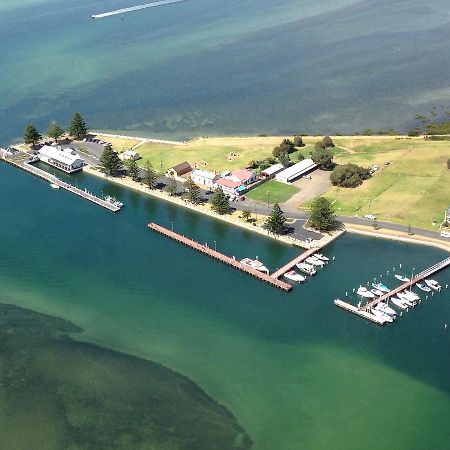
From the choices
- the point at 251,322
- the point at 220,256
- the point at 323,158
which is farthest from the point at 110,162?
the point at 251,322

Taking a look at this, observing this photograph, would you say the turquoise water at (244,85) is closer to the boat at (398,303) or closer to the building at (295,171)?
the building at (295,171)

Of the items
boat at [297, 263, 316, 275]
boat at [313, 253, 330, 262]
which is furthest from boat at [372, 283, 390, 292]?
boat at [297, 263, 316, 275]

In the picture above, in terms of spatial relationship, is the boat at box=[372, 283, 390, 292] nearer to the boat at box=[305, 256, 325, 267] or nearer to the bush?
the boat at box=[305, 256, 325, 267]

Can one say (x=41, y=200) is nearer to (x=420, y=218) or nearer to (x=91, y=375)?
(x=91, y=375)

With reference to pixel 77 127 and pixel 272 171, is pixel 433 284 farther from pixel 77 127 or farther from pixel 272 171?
pixel 77 127

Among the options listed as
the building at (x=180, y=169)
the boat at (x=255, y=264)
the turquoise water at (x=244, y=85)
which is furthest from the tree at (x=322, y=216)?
the turquoise water at (x=244, y=85)

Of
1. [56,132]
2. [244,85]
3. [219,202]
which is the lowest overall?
[219,202]
